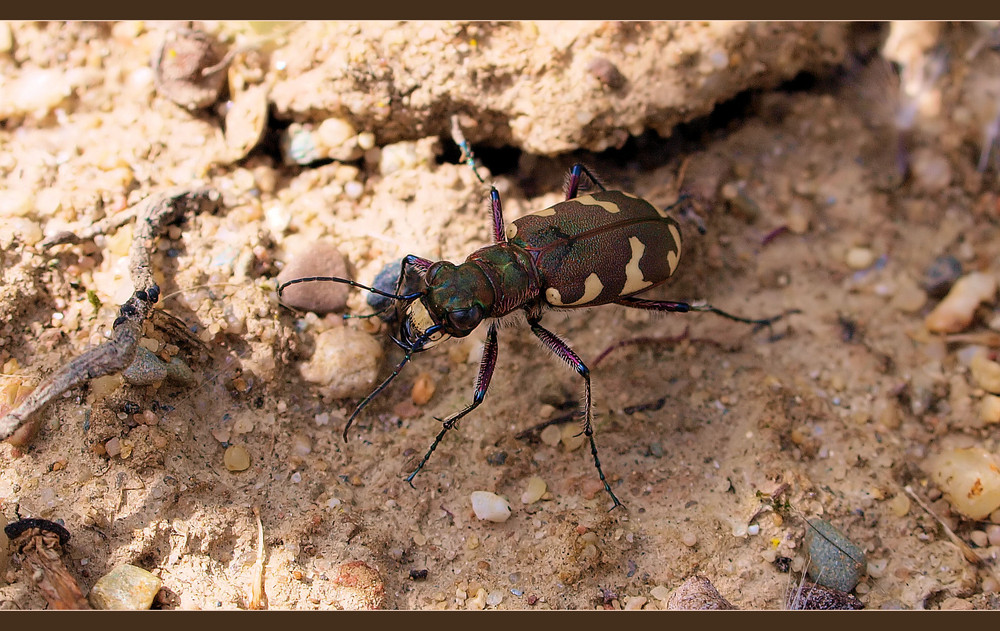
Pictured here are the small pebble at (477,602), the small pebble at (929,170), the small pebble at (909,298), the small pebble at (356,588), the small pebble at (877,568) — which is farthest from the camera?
the small pebble at (929,170)

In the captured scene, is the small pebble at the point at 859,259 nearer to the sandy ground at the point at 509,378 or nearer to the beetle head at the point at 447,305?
the sandy ground at the point at 509,378

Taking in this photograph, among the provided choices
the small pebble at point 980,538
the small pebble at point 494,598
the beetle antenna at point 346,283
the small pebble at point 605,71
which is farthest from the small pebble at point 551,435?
the small pebble at point 980,538

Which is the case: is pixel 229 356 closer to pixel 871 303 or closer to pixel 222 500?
pixel 222 500

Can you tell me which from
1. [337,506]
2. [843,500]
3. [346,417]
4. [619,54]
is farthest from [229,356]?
[843,500]

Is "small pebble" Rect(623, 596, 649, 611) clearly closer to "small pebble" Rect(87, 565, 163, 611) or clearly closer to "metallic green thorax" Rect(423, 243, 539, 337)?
"metallic green thorax" Rect(423, 243, 539, 337)

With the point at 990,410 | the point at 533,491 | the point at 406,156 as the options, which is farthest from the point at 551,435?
the point at 990,410

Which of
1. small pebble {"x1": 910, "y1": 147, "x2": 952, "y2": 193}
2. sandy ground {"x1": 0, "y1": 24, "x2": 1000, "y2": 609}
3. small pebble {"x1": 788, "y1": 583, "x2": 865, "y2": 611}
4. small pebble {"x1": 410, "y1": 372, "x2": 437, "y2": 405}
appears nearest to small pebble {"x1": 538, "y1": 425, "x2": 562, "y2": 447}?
sandy ground {"x1": 0, "y1": 24, "x2": 1000, "y2": 609}
